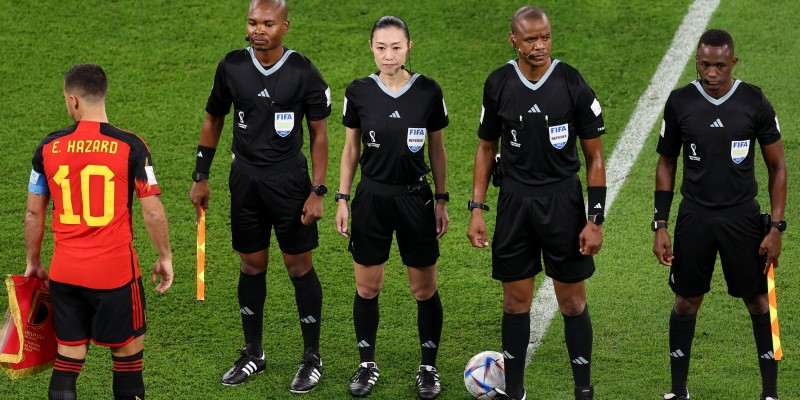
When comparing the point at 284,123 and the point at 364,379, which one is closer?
the point at 284,123

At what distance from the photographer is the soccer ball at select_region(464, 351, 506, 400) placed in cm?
755

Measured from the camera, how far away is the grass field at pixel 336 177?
7.95 metres

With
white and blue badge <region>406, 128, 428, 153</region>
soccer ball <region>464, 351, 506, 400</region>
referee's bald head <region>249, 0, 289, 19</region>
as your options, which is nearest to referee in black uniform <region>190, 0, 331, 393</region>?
referee's bald head <region>249, 0, 289, 19</region>

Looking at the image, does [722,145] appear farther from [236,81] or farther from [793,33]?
[793,33]

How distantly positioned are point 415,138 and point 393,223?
1.62ft

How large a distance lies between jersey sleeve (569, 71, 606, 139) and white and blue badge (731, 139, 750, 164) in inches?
26.0

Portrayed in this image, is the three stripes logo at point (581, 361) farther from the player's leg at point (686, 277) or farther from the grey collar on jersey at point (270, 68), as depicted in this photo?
the grey collar on jersey at point (270, 68)

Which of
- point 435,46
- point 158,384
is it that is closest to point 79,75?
point 158,384

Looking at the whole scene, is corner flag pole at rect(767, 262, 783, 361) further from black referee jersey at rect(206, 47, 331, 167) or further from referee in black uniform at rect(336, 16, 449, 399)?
black referee jersey at rect(206, 47, 331, 167)

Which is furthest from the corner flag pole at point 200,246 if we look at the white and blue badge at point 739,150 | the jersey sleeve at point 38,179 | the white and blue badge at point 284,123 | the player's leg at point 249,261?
the white and blue badge at point 739,150

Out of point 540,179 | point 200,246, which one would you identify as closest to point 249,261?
point 200,246

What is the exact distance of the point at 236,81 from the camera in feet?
24.9

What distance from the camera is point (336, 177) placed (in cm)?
1057

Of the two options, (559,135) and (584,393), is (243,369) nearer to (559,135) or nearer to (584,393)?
(584,393)
